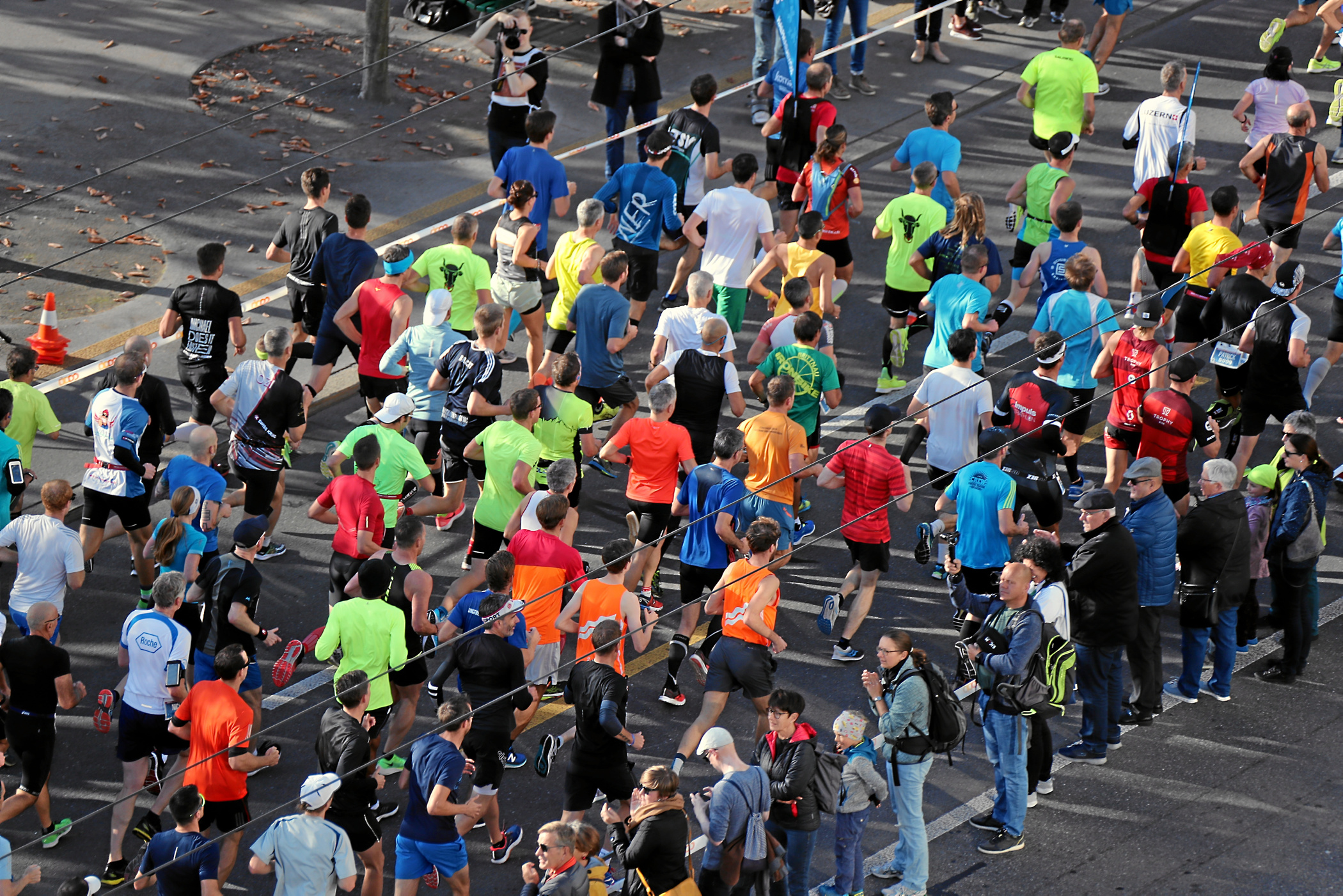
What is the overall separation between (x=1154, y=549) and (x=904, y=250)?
4.06 m

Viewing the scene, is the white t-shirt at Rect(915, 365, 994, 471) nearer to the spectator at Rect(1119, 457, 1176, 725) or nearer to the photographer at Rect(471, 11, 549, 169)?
the spectator at Rect(1119, 457, 1176, 725)

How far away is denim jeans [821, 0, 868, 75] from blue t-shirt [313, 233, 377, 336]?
733 cm

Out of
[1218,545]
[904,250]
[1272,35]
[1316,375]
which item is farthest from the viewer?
[1272,35]

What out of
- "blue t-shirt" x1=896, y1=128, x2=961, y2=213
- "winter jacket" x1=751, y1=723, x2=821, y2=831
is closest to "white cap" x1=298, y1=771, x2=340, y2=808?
"winter jacket" x1=751, y1=723, x2=821, y2=831

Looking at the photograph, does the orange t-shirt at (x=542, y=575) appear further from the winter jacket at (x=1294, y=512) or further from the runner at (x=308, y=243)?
the winter jacket at (x=1294, y=512)

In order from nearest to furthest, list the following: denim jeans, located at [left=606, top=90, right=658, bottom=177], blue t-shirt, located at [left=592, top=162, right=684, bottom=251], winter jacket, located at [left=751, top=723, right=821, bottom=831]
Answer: winter jacket, located at [left=751, top=723, right=821, bottom=831], blue t-shirt, located at [left=592, top=162, right=684, bottom=251], denim jeans, located at [left=606, top=90, right=658, bottom=177]

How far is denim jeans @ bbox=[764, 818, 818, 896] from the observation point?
9.40m

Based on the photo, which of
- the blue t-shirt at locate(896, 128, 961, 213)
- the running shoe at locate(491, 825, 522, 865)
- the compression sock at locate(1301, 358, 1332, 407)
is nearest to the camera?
the running shoe at locate(491, 825, 522, 865)

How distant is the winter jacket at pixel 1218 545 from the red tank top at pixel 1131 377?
→ 141cm

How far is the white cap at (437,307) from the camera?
41.1 ft

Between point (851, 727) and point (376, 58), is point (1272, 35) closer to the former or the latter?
point (376, 58)

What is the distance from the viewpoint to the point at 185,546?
1078cm

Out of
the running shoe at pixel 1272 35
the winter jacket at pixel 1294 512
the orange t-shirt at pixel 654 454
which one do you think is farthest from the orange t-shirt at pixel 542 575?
the running shoe at pixel 1272 35

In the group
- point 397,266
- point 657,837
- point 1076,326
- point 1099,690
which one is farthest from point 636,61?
point 657,837
